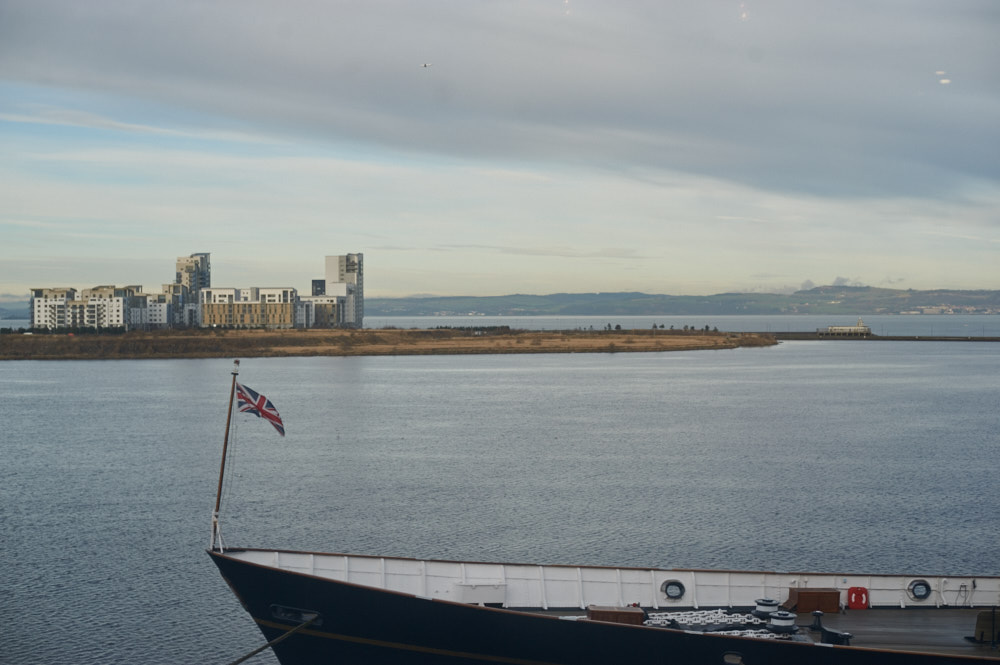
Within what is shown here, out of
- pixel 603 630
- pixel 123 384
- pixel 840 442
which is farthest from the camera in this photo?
pixel 123 384

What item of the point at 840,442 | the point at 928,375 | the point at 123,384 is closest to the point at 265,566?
the point at 840,442

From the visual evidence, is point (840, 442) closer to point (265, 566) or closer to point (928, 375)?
point (265, 566)

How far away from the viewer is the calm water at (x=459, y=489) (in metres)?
33.3

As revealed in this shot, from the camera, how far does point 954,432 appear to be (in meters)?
74.2

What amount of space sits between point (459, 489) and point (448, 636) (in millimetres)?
26828

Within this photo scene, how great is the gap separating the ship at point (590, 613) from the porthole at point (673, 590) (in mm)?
28

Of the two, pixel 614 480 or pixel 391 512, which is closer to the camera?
pixel 391 512

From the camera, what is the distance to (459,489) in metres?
49.6

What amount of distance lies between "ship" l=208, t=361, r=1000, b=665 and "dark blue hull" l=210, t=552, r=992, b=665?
0.11 ft

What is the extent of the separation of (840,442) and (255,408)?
55246mm

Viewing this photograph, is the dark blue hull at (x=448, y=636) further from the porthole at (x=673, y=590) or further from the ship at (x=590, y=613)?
the porthole at (x=673, y=590)

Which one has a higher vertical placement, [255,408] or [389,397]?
[255,408]

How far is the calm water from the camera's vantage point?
109 ft

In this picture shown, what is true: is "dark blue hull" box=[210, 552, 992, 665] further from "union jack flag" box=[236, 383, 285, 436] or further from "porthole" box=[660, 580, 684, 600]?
"union jack flag" box=[236, 383, 285, 436]
